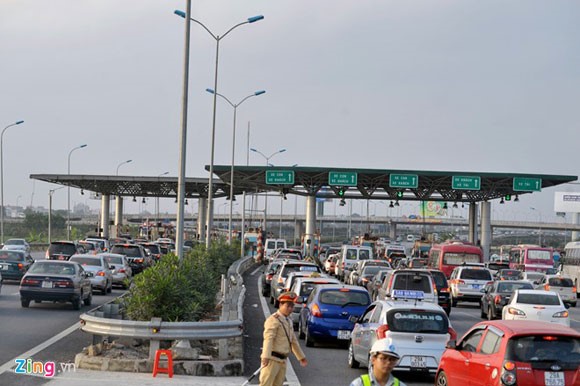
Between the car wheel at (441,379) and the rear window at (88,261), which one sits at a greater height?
the rear window at (88,261)

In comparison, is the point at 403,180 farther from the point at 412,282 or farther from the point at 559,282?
the point at 412,282

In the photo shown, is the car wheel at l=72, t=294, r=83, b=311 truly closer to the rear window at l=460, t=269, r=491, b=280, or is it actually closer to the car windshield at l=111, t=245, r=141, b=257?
the rear window at l=460, t=269, r=491, b=280

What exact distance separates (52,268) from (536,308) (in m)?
14.0

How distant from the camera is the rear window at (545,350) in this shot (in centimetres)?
1198

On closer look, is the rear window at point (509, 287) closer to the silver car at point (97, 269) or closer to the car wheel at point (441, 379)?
the silver car at point (97, 269)

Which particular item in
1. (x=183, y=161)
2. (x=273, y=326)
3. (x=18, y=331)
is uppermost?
(x=183, y=161)

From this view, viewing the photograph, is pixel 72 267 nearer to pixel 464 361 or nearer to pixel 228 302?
pixel 228 302

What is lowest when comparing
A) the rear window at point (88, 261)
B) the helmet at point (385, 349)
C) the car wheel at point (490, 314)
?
the car wheel at point (490, 314)

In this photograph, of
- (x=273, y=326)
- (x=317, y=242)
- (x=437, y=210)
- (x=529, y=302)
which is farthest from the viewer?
(x=437, y=210)

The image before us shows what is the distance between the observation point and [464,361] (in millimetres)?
13094

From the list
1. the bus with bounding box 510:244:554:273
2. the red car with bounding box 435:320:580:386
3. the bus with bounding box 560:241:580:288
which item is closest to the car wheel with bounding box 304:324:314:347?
the red car with bounding box 435:320:580:386

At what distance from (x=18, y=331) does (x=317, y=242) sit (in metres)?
66.8

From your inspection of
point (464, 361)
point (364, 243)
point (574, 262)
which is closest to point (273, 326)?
point (464, 361)

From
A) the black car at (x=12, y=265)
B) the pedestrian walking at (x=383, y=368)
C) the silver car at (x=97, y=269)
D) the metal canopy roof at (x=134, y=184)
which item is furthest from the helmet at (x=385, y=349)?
the metal canopy roof at (x=134, y=184)
